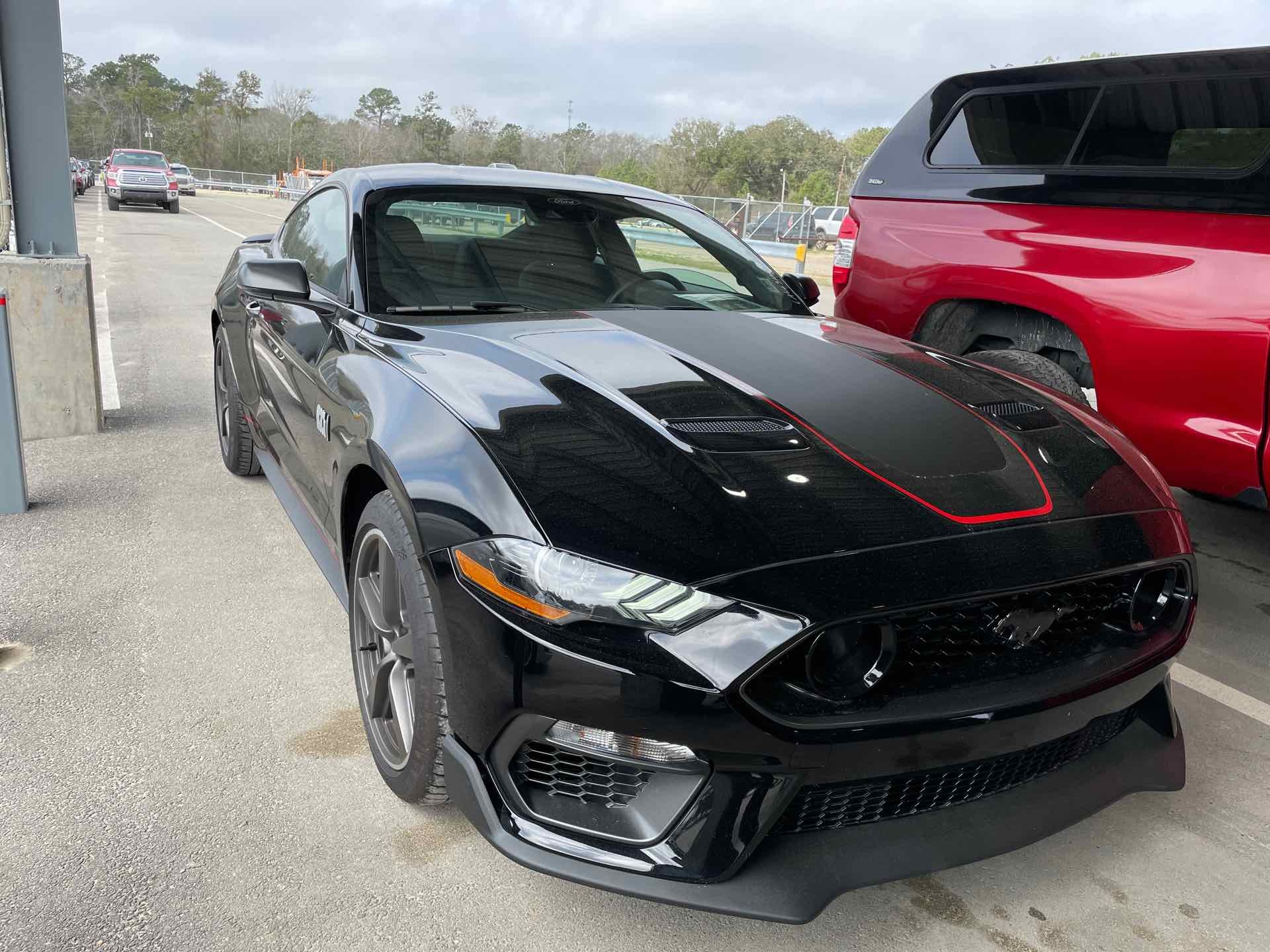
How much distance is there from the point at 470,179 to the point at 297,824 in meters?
2.10

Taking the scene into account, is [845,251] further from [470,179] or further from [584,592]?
[584,592]

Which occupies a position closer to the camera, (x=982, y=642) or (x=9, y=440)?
(x=982, y=642)

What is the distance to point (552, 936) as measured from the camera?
1.92m

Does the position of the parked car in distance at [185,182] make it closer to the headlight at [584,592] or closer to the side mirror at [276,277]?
the side mirror at [276,277]

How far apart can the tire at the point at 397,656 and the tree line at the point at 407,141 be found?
5373 centimetres

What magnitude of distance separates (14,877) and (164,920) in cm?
37

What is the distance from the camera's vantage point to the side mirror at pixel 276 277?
9.38 ft

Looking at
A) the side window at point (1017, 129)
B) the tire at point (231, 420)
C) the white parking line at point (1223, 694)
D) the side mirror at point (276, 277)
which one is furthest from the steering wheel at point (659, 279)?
the white parking line at point (1223, 694)

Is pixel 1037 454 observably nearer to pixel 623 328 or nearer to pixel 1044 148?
pixel 623 328

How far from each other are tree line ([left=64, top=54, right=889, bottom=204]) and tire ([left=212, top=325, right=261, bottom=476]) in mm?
51363

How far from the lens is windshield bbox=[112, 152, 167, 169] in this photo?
2906 centimetres

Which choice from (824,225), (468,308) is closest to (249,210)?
(824,225)

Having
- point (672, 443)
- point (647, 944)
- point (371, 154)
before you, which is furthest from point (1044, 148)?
point (371, 154)

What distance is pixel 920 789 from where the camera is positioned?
1811 mm
